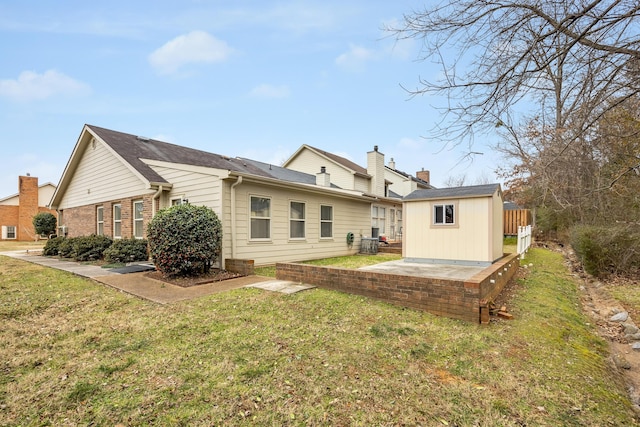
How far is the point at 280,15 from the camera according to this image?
24.1 ft

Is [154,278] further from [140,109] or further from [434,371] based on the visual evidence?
[140,109]

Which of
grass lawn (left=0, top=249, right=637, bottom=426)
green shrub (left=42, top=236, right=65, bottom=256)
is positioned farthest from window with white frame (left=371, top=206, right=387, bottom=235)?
green shrub (left=42, top=236, right=65, bottom=256)

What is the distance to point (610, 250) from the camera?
9.41 m

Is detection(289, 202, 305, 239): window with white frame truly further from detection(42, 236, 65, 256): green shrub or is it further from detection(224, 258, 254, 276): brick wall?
detection(42, 236, 65, 256): green shrub

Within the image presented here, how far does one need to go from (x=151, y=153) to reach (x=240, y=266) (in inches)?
296

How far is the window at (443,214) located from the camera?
352 inches

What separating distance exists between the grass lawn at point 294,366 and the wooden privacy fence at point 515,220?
54.8ft

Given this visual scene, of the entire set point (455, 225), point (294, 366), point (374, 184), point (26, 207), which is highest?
point (374, 184)

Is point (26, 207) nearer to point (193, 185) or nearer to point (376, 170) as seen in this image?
point (193, 185)

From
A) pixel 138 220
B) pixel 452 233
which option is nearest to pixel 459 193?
pixel 452 233

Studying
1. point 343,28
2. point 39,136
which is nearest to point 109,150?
point 39,136

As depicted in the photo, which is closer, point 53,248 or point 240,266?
point 240,266

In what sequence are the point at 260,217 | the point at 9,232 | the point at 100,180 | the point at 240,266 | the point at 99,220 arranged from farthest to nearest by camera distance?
the point at 9,232, the point at 99,220, the point at 100,180, the point at 260,217, the point at 240,266

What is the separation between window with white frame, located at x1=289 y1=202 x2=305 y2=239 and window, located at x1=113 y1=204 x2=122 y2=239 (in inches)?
271
